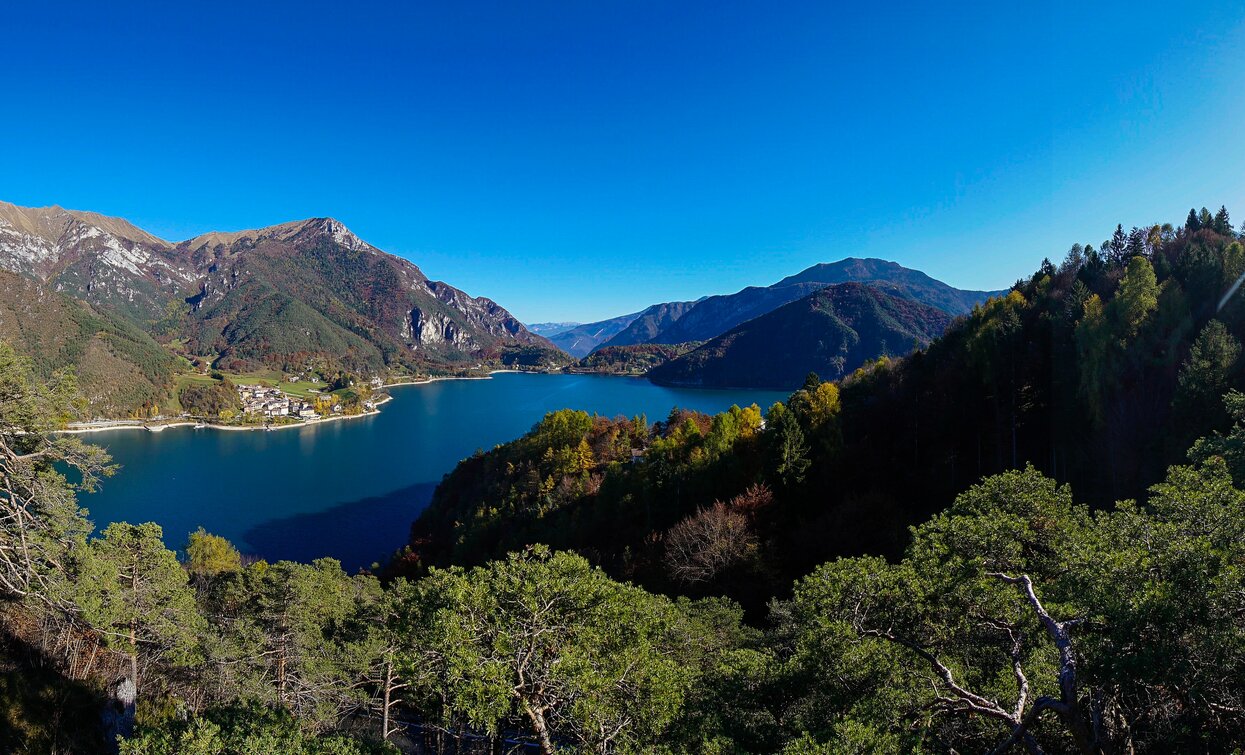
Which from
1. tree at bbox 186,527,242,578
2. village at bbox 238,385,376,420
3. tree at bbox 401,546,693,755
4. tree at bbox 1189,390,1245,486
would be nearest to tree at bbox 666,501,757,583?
tree at bbox 1189,390,1245,486

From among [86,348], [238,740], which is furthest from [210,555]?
[86,348]

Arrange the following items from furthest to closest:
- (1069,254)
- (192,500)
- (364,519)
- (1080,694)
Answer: (192,500) < (364,519) < (1069,254) < (1080,694)

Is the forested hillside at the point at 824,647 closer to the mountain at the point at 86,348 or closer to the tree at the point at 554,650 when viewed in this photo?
the tree at the point at 554,650

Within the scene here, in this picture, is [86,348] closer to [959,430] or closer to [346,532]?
[346,532]

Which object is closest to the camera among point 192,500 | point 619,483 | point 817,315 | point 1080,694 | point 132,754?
point 132,754

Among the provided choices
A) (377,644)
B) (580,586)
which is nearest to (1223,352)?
(580,586)

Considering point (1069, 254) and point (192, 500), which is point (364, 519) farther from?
Answer: point (1069, 254)
